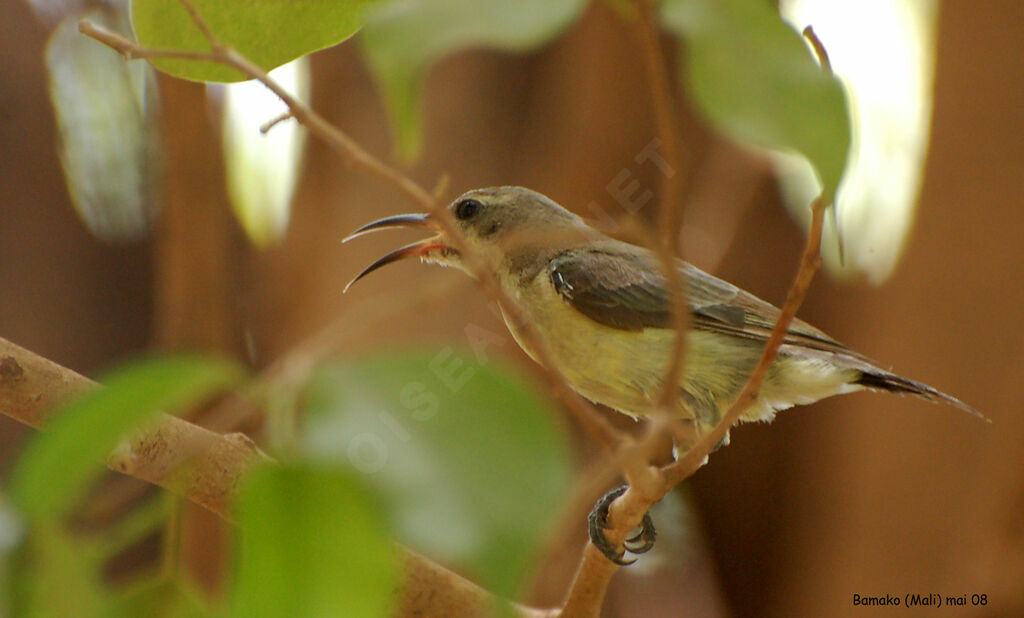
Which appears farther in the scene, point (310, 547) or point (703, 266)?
point (703, 266)

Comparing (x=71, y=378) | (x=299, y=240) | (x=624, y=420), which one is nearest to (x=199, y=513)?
(x=299, y=240)

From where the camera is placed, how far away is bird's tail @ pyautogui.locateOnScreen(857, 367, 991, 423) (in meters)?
2.53

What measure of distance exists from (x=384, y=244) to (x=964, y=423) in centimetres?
272

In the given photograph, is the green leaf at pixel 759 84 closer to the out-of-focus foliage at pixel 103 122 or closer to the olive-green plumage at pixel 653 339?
the olive-green plumage at pixel 653 339

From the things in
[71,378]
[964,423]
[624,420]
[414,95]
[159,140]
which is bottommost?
[624,420]

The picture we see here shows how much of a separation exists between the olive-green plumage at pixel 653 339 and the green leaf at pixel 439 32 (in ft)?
5.82

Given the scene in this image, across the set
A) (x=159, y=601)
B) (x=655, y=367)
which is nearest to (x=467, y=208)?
(x=655, y=367)

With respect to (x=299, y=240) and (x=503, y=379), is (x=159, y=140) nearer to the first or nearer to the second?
(x=299, y=240)

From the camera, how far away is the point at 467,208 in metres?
3.22

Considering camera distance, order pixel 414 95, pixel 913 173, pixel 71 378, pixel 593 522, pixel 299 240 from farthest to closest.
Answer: pixel 299 240, pixel 913 173, pixel 593 522, pixel 71 378, pixel 414 95

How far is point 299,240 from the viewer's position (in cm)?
509

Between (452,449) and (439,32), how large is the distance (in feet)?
1.03

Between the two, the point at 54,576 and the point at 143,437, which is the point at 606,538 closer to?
the point at 143,437

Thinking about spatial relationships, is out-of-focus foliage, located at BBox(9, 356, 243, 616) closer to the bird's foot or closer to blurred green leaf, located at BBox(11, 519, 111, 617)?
blurred green leaf, located at BBox(11, 519, 111, 617)
